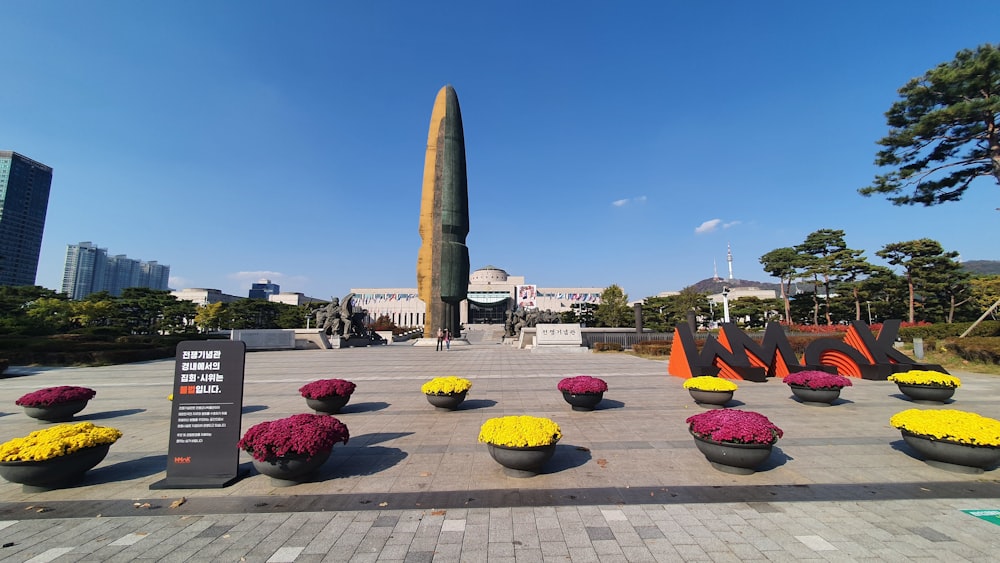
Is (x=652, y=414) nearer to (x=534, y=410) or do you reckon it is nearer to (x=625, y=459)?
(x=534, y=410)

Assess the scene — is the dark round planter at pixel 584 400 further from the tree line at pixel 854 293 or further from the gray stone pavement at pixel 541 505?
the tree line at pixel 854 293

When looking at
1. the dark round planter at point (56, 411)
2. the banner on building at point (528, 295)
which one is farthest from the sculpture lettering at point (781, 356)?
the banner on building at point (528, 295)

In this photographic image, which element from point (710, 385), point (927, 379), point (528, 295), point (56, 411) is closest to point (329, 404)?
point (56, 411)

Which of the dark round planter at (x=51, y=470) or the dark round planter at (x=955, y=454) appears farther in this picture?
the dark round planter at (x=955, y=454)

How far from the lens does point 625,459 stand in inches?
278

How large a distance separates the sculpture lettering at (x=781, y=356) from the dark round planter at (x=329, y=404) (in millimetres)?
12330

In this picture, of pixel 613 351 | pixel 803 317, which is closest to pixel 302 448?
pixel 613 351

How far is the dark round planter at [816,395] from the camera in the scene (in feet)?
35.5

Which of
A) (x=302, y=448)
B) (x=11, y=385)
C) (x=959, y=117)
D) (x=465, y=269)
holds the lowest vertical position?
(x=11, y=385)

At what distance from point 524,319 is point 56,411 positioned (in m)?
36.5

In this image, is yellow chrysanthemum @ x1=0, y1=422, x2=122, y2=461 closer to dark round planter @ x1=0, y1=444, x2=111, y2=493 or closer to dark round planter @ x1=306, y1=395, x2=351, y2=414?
dark round planter @ x1=0, y1=444, x2=111, y2=493

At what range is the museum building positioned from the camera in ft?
389

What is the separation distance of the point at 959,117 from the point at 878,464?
22769 millimetres

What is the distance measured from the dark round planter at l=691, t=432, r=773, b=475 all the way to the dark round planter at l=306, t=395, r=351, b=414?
339 inches
